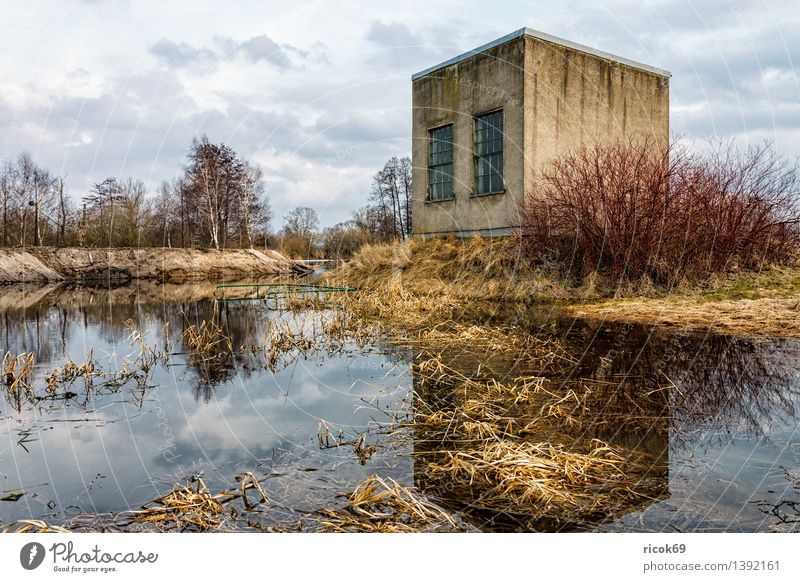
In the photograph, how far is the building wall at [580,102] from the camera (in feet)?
48.4

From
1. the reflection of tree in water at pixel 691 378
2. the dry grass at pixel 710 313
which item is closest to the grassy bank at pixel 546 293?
the dry grass at pixel 710 313

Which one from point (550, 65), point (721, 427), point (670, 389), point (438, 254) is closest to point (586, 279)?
point (438, 254)

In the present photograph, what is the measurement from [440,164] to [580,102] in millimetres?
4464

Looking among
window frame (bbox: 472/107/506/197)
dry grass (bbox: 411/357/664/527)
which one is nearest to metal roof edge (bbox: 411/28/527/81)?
window frame (bbox: 472/107/506/197)

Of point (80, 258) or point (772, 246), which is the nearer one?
point (772, 246)

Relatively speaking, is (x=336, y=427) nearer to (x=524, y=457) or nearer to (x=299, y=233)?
(x=524, y=457)

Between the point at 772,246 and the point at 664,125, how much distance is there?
19.5 feet

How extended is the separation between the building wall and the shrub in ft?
6.07

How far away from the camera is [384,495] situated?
9.09 feet

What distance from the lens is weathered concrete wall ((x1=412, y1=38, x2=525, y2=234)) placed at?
14.9 m

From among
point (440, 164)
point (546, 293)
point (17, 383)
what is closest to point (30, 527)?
point (17, 383)
